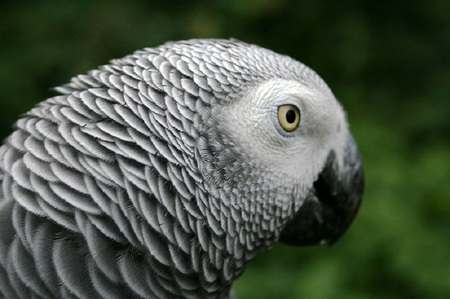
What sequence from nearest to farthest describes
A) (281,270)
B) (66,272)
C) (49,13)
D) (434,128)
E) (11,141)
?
(66,272), (11,141), (281,270), (49,13), (434,128)

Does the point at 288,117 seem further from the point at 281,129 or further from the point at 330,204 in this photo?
the point at 330,204

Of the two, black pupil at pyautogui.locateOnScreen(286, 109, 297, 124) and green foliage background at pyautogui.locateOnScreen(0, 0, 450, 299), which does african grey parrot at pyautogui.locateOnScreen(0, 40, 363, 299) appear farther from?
green foliage background at pyautogui.locateOnScreen(0, 0, 450, 299)

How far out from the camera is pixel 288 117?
111cm

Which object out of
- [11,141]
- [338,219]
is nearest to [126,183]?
[11,141]

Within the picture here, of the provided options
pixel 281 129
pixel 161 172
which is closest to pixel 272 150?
pixel 281 129

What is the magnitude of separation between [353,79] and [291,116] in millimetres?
1464

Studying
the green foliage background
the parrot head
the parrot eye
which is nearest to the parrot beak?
the parrot head

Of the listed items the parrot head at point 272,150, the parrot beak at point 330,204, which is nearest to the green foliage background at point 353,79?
the parrot beak at point 330,204

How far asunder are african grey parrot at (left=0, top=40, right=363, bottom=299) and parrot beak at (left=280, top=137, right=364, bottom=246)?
0.04 metres

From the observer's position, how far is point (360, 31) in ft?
8.09

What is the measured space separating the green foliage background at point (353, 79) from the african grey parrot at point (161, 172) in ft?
2.54

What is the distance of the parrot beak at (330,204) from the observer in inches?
48.4

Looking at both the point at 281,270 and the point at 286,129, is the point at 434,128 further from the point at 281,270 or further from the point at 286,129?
the point at 286,129

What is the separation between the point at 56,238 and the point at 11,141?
0.22 metres
